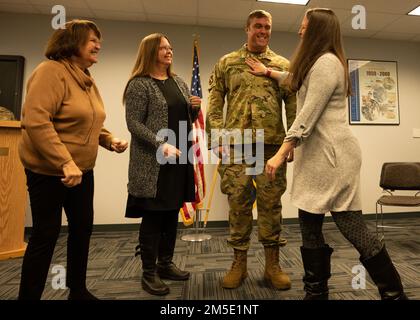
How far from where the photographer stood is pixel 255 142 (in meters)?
1.60

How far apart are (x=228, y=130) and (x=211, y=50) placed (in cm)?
229

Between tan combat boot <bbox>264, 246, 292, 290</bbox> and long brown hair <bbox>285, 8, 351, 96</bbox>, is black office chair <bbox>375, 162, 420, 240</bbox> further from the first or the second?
long brown hair <bbox>285, 8, 351, 96</bbox>

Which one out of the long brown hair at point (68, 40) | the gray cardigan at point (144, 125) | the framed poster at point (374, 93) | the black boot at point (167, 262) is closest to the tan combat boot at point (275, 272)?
the black boot at point (167, 262)

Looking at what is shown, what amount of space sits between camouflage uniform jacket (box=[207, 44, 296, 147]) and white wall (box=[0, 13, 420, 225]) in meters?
1.86

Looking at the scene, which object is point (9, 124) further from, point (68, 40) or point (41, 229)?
point (41, 229)

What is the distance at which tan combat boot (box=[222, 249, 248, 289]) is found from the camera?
64.0 inches

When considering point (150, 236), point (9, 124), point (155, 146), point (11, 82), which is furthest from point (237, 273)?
point (11, 82)

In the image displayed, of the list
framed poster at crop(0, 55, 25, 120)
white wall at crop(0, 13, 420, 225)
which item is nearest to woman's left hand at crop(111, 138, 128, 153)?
white wall at crop(0, 13, 420, 225)

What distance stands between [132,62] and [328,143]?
9.76 feet

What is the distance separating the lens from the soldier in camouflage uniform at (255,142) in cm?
159

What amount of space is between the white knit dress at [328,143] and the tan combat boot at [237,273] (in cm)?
64

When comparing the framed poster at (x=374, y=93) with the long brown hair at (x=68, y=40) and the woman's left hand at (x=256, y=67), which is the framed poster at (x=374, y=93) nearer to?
the woman's left hand at (x=256, y=67)
